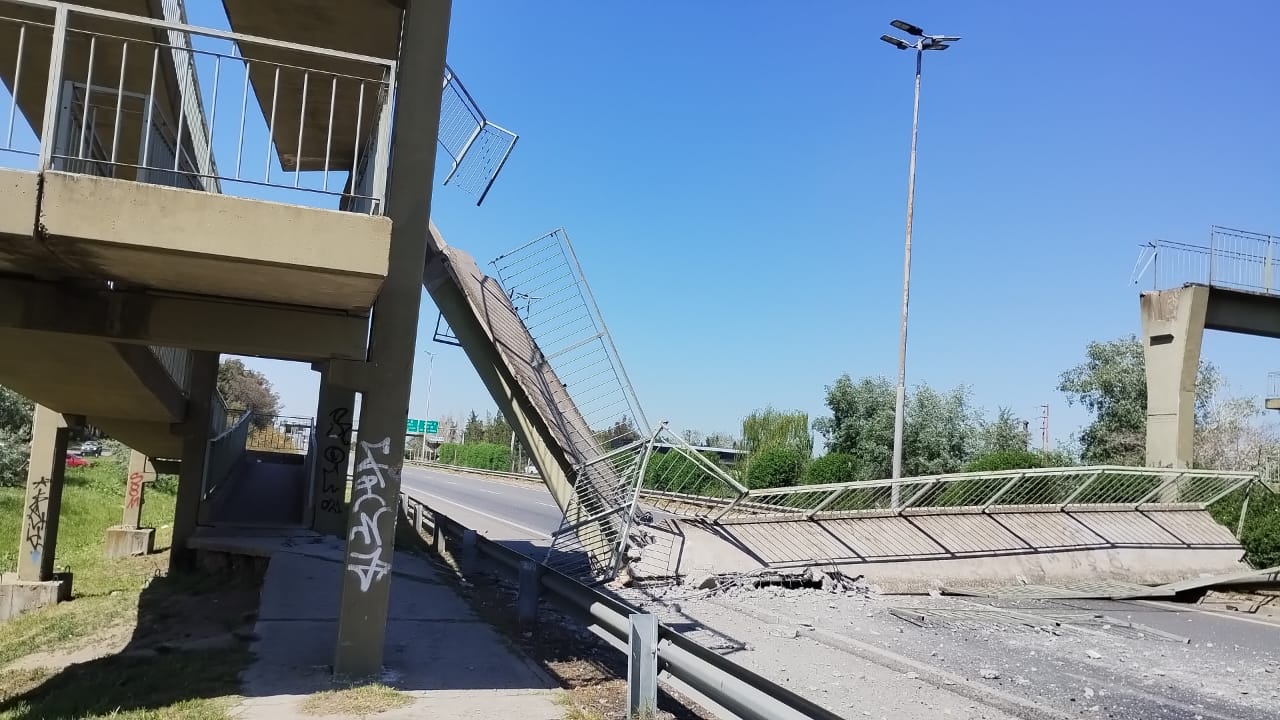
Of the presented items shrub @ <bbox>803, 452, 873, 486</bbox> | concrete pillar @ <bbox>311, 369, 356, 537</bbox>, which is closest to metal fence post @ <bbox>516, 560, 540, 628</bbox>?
concrete pillar @ <bbox>311, 369, 356, 537</bbox>

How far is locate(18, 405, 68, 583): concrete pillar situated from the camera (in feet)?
45.6

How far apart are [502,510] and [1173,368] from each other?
19409mm

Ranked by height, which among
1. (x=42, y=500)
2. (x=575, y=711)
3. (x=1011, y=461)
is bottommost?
(x=575, y=711)

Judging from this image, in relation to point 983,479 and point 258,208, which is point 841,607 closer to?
point 983,479

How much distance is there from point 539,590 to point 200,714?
3.72 metres

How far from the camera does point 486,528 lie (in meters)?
21.1

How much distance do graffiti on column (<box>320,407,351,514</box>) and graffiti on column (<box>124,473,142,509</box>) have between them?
6661 millimetres

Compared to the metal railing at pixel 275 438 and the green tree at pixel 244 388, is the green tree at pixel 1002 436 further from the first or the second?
the green tree at pixel 244 388

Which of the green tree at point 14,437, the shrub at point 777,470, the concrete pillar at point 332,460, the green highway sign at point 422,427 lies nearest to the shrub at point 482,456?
the green highway sign at point 422,427

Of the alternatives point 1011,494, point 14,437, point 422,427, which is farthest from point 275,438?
point 422,427

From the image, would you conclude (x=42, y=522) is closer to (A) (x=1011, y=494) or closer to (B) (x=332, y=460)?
(B) (x=332, y=460)

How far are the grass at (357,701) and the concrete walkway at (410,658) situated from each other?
0.31 feet

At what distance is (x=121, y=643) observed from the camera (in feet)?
33.7

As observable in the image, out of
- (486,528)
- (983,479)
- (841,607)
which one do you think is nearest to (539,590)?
(841,607)
